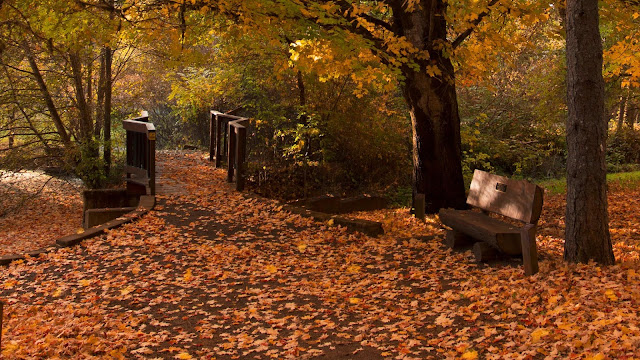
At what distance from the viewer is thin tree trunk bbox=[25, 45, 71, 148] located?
1266cm

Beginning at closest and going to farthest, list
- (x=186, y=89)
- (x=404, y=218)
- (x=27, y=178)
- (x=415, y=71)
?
(x=415, y=71)
(x=404, y=218)
(x=186, y=89)
(x=27, y=178)

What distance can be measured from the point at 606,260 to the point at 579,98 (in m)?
1.65

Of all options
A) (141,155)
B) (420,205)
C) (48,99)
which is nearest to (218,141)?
(141,155)

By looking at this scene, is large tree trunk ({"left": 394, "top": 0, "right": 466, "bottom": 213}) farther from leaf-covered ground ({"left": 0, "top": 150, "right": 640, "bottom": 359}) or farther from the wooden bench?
the wooden bench

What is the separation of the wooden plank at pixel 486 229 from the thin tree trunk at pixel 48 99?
9070 millimetres

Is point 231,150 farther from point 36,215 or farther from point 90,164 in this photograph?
point 36,215

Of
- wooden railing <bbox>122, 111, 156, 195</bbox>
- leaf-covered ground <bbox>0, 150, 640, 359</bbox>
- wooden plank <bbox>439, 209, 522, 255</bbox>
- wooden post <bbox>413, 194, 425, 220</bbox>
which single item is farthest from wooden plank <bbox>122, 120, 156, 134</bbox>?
wooden plank <bbox>439, 209, 522, 255</bbox>

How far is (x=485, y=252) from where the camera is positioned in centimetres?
694

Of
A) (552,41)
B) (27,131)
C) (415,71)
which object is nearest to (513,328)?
(415,71)

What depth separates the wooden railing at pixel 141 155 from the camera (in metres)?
11.1

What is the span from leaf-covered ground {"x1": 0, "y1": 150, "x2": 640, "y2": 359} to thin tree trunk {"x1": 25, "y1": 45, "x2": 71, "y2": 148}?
4.90 metres

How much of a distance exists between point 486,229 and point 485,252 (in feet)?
0.95

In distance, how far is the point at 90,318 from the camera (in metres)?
5.85

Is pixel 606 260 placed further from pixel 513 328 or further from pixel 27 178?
pixel 27 178
